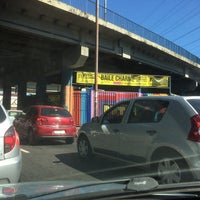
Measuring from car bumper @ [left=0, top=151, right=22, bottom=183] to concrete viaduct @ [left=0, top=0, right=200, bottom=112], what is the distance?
19262 millimetres

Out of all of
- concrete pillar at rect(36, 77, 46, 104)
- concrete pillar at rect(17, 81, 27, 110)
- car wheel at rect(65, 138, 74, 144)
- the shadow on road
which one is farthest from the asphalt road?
concrete pillar at rect(17, 81, 27, 110)

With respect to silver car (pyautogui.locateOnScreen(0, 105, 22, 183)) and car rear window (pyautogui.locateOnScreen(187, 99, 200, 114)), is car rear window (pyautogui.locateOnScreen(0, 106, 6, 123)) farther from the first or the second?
car rear window (pyautogui.locateOnScreen(187, 99, 200, 114))

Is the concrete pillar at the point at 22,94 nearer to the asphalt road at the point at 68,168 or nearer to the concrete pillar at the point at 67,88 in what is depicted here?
the concrete pillar at the point at 67,88

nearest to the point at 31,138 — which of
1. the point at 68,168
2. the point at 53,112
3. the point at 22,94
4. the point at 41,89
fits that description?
the point at 53,112

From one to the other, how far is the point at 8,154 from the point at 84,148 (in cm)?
503

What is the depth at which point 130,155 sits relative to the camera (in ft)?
28.7

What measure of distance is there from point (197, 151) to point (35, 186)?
3.60 m

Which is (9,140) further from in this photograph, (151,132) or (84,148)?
(84,148)

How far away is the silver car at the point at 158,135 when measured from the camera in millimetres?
7254

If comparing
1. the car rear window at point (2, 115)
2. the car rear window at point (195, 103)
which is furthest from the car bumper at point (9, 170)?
the car rear window at point (195, 103)

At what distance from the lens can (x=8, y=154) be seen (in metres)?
6.13

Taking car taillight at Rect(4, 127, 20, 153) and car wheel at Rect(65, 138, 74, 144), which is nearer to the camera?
car taillight at Rect(4, 127, 20, 153)

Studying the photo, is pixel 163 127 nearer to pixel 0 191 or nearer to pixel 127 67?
pixel 0 191

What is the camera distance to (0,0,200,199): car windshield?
7117 mm
